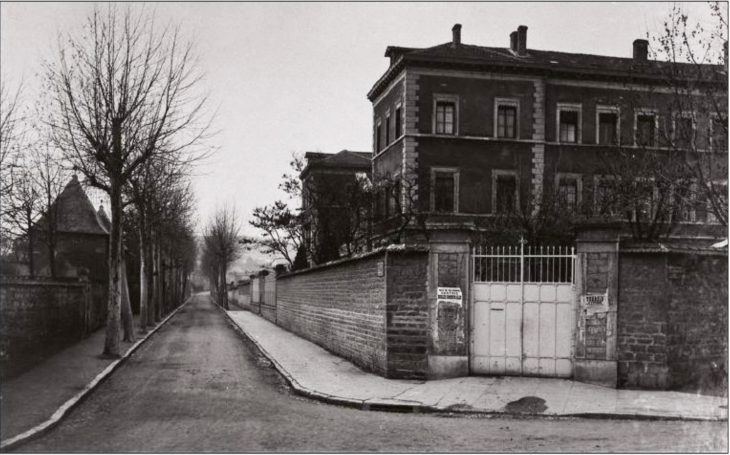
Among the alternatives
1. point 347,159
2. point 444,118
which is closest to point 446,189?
point 444,118

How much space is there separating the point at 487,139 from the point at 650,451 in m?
26.5

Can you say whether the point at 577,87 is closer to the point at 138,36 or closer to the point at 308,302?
the point at 308,302

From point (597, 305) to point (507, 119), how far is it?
23.1 m

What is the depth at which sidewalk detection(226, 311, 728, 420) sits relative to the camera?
32.5 ft

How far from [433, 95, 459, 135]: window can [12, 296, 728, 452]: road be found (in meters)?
22.2

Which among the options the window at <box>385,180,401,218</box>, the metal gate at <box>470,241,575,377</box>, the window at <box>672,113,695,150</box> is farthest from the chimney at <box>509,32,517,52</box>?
the metal gate at <box>470,241,575,377</box>

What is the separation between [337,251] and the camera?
2769 cm

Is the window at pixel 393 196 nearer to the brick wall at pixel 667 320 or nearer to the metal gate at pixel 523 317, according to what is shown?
the metal gate at pixel 523 317

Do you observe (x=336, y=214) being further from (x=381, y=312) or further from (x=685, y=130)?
(x=685, y=130)

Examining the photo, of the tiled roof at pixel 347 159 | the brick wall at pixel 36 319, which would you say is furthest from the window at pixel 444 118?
the brick wall at pixel 36 319

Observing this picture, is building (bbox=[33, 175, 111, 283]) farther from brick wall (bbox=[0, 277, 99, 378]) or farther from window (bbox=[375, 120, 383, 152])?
brick wall (bbox=[0, 277, 99, 378])

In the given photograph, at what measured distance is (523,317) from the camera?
12.3m

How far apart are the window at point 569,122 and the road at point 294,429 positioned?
25.8 meters

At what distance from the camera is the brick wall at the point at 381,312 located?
12641 mm
